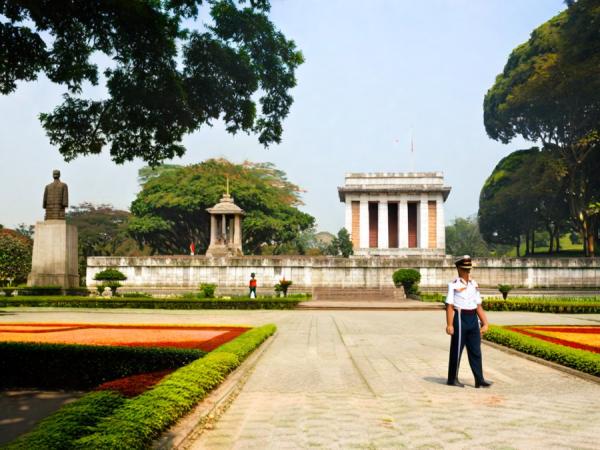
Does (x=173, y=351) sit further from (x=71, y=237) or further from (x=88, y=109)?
(x=71, y=237)

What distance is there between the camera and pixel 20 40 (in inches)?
309

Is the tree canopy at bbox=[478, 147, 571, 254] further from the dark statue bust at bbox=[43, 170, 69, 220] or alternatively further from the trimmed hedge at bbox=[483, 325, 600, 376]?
the trimmed hedge at bbox=[483, 325, 600, 376]

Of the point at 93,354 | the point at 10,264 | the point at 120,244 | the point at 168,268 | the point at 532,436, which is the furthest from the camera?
the point at 120,244

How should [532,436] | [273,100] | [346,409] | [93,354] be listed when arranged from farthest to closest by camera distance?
[273,100], [93,354], [346,409], [532,436]

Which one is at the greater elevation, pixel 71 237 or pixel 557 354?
pixel 71 237

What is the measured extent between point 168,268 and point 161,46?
118 feet

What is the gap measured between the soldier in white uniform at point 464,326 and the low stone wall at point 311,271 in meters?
34.9

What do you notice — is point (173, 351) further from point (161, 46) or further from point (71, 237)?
→ point (71, 237)

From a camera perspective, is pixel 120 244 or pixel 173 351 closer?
pixel 173 351

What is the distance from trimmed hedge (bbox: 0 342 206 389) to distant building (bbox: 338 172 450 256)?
5592 cm

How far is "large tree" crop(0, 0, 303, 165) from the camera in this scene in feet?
26.2

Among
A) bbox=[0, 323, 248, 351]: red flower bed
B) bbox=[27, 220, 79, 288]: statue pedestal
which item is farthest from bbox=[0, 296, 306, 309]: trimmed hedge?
bbox=[0, 323, 248, 351]: red flower bed

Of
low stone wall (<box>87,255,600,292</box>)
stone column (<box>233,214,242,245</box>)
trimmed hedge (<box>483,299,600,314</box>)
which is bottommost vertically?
trimmed hedge (<box>483,299,600,314</box>)

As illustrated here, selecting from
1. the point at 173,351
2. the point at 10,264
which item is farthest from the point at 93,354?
the point at 10,264
